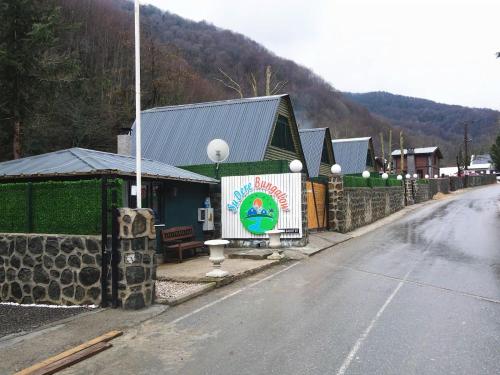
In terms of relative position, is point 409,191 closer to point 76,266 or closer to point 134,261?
point 134,261

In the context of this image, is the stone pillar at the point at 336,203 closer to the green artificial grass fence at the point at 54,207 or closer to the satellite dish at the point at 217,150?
the satellite dish at the point at 217,150

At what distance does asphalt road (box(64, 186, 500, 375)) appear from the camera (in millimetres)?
5738

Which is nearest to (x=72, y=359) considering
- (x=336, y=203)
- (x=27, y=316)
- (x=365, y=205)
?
(x=27, y=316)

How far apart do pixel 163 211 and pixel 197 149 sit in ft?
31.2

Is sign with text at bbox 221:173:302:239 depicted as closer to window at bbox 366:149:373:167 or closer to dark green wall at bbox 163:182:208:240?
dark green wall at bbox 163:182:208:240

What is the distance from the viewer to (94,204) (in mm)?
9312

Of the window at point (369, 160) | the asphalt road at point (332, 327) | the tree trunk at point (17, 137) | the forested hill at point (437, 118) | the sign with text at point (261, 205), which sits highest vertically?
the forested hill at point (437, 118)

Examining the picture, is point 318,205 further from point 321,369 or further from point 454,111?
point 454,111

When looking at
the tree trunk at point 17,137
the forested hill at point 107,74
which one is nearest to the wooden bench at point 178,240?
the forested hill at point 107,74

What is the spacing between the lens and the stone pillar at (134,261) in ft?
28.6

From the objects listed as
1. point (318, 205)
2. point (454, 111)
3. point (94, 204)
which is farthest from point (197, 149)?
point (454, 111)

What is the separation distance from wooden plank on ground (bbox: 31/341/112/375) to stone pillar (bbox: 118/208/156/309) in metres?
1.95

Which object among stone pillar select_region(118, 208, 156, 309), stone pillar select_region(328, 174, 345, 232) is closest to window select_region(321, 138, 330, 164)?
stone pillar select_region(328, 174, 345, 232)

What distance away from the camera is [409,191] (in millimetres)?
43406
